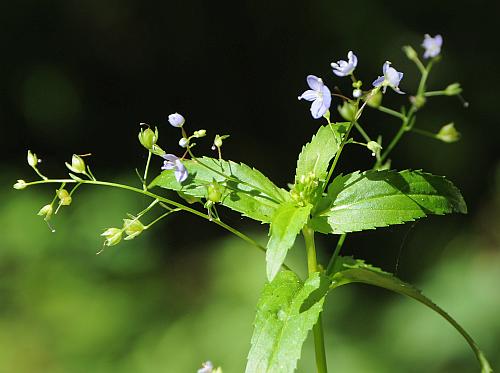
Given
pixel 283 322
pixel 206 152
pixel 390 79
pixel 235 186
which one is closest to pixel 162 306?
pixel 206 152

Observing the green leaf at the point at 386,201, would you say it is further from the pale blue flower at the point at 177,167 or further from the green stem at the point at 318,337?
the pale blue flower at the point at 177,167

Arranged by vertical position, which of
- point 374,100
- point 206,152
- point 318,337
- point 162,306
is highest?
point 374,100

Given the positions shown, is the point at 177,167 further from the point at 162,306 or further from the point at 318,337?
the point at 162,306

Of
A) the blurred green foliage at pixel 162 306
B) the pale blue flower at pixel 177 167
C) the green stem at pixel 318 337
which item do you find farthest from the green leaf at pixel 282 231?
the blurred green foliage at pixel 162 306

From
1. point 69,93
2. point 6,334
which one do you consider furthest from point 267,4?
point 6,334

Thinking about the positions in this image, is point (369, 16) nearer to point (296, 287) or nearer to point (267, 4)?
point (267, 4)

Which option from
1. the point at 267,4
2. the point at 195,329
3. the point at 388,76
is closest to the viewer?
the point at 388,76

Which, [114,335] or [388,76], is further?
[114,335]
